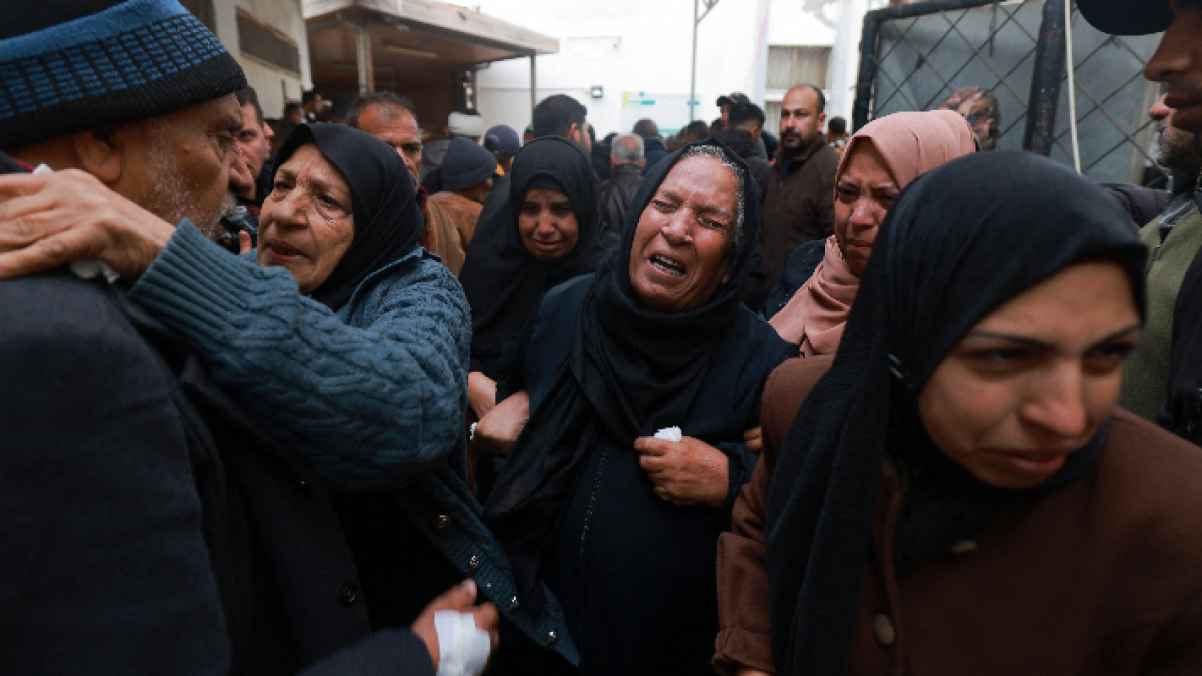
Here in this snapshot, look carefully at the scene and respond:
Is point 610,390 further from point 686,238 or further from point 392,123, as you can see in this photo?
point 392,123

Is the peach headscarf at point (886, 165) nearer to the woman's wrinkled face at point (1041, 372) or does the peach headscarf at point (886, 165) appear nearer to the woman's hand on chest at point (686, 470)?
the woman's hand on chest at point (686, 470)

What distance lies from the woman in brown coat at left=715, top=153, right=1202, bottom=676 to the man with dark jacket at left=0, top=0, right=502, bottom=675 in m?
0.74

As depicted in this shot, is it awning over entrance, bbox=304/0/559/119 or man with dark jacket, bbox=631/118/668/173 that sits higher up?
awning over entrance, bbox=304/0/559/119

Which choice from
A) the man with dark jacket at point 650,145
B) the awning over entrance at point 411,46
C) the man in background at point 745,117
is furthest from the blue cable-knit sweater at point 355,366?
the awning over entrance at point 411,46

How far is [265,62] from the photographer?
23.4ft

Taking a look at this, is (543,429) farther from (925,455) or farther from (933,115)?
(933,115)

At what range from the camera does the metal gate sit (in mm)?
2650

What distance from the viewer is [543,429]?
6.16ft

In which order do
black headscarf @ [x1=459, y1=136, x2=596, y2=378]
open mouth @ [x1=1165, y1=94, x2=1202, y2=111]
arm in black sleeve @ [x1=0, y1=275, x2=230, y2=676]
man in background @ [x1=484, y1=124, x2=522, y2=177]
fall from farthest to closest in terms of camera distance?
1. man in background @ [x1=484, y1=124, x2=522, y2=177]
2. black headscarf @ [x1=459, y1=136, x2=596, y2=378]
3. open mouth @ [x1=1165, y1=94, x2=1202, y2=111]
4. arm in black sleeve @ [x1=0, y1=275, x2=230, y2=676]

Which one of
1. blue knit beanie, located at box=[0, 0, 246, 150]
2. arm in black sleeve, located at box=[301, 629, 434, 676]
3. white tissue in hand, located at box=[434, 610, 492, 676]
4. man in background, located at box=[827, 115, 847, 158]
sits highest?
man in background, located at box=[827, 115, 847, 158]

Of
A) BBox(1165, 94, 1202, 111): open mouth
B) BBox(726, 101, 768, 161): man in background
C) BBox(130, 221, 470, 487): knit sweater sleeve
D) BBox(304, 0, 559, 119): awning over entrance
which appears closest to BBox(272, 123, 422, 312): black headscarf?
BBox(130, 221, 470, 487): knit sweater sleeve

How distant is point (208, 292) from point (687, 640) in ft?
4.77

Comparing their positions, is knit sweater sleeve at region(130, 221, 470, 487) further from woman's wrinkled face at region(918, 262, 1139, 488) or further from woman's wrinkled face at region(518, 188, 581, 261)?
woman's wrinkled face at region(518, 188, 581, 261)

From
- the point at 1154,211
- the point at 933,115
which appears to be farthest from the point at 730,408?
the point at 1154,211
